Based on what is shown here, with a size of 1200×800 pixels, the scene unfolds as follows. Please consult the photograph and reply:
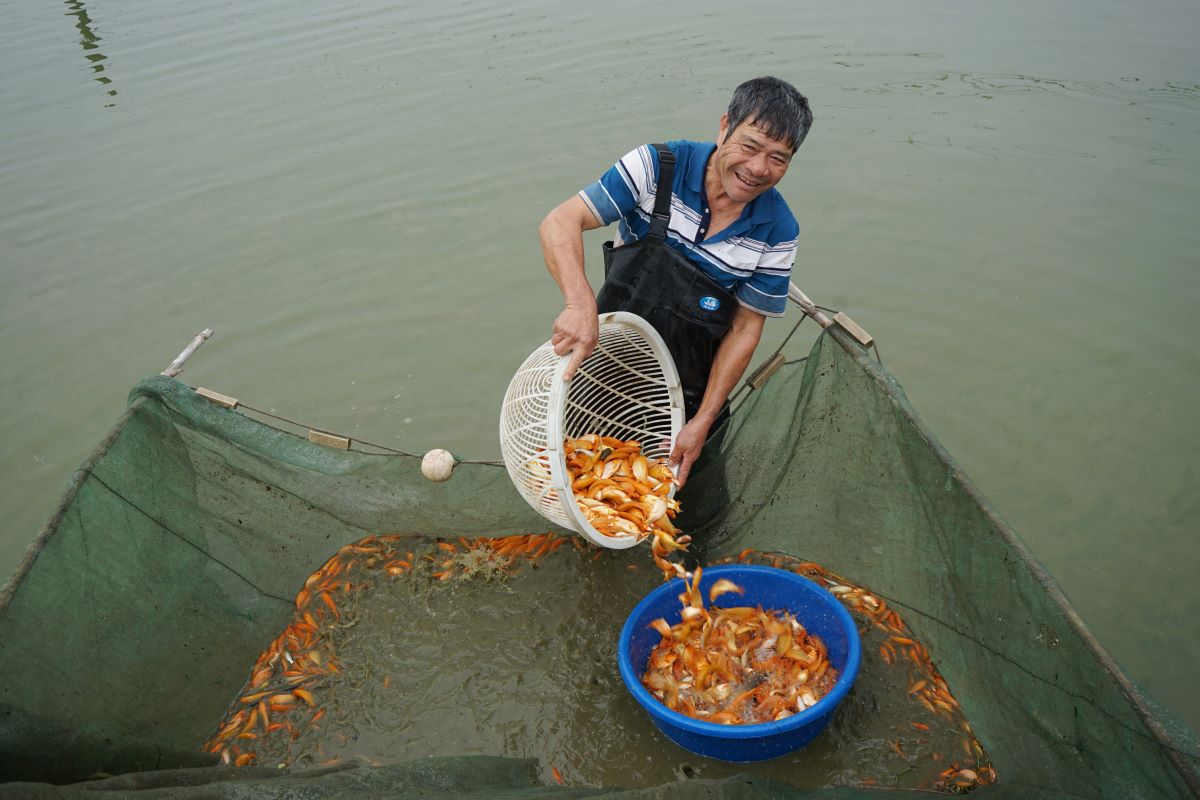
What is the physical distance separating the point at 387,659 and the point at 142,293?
4022mm

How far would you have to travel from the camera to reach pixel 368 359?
17.6 feet

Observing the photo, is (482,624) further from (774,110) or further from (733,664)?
(774,110)

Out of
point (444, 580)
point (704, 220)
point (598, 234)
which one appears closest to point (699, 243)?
point (704, 220)

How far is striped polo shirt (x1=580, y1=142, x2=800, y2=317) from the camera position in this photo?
2.74 metres

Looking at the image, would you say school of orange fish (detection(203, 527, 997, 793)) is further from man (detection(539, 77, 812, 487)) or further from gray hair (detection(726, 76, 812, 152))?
gray hair (detection(726, 76, 812, 152))

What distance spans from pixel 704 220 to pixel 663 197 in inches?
6.1

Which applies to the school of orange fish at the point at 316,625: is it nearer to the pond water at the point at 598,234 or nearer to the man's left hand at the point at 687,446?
the man's left hand at the point at 687,446

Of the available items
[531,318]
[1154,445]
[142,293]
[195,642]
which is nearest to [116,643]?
[195,642]

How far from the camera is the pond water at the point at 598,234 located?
439 centimetres

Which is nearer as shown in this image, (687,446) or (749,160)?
(749,160)

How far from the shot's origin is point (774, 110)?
2494 mm

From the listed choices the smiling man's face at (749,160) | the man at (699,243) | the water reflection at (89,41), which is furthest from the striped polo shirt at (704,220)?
the water reflection at (89,41)

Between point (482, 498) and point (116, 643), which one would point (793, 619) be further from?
point (116, 643)

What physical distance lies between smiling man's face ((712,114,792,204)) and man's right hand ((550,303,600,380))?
595 mm
